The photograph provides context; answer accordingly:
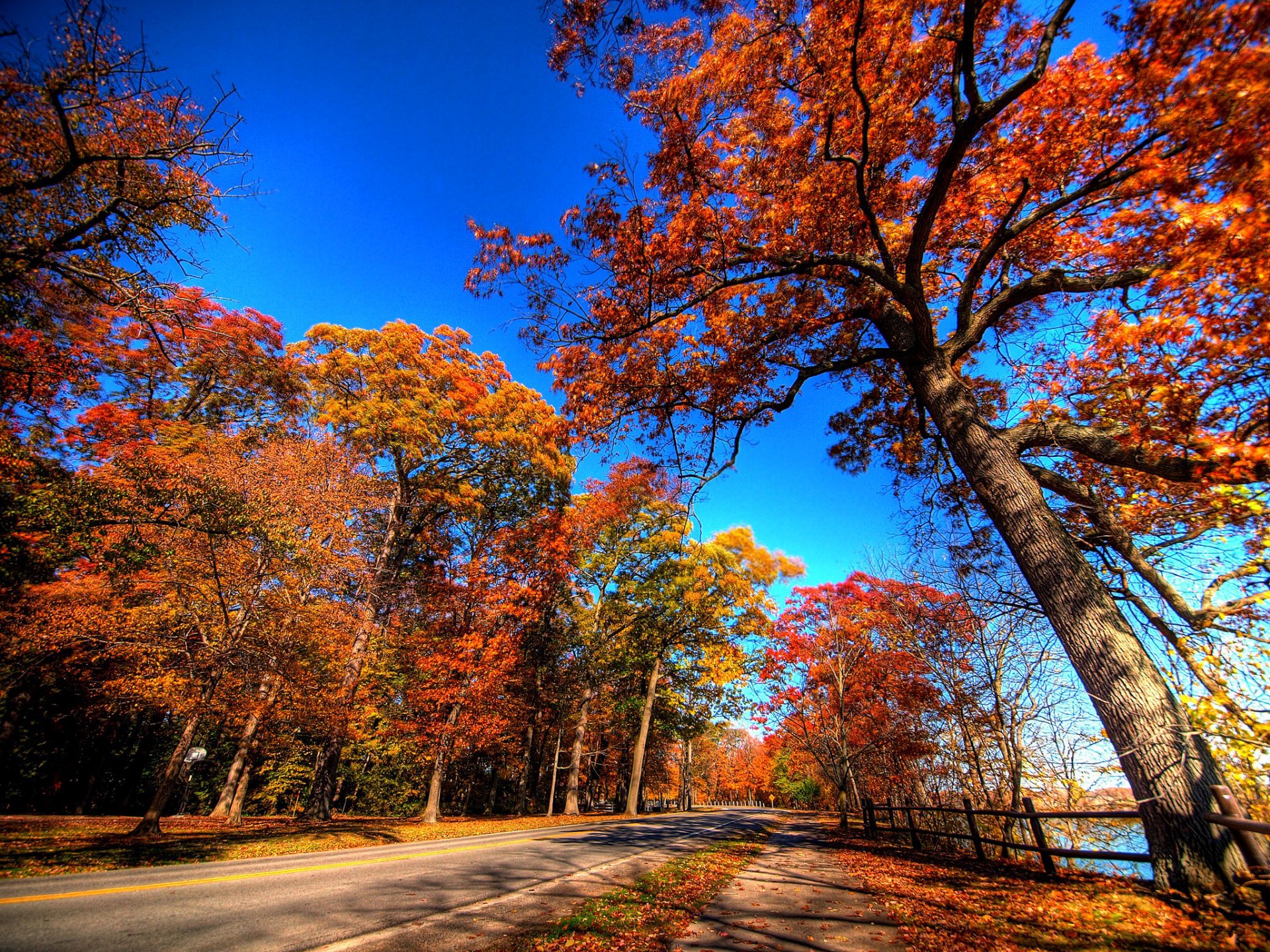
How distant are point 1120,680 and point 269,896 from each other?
9158mm

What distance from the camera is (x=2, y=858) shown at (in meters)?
6.53

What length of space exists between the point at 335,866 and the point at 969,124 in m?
13.0

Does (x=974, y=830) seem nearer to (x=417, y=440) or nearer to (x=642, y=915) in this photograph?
(x=642, y=915)

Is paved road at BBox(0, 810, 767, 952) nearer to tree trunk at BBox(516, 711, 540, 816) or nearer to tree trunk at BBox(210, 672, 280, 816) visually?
tree trunk at BBox(210, 672, 280, 816)

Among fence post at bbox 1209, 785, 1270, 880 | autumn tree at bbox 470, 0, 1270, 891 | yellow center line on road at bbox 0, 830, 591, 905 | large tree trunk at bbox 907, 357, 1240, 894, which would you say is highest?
autumn tree at bbox 470, 0, 1270, 891

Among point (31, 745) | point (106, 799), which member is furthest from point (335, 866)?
point (106, 799)

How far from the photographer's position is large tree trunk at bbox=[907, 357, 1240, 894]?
3.52 metres

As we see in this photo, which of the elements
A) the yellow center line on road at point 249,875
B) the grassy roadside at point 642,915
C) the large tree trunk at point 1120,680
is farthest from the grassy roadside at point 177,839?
the large tree trunk at point 1120,680

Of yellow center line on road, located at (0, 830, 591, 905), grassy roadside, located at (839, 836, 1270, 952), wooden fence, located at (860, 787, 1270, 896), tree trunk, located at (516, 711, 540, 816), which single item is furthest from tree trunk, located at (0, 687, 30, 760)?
wooden fence, located at (860, 787, 1270, 896)

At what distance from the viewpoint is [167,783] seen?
9.30 meters

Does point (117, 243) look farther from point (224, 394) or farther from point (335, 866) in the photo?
point (224, 394)

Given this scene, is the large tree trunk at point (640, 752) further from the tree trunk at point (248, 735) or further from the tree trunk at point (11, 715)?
the tree trunk at point (11, 715)

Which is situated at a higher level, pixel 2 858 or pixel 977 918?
pixel 977 918

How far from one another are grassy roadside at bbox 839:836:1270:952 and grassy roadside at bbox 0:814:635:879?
35.2 ft
